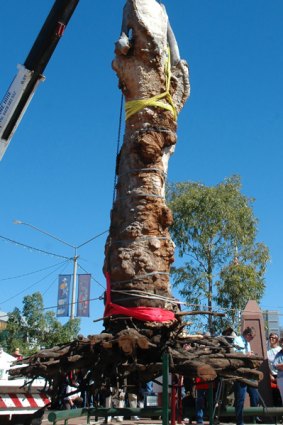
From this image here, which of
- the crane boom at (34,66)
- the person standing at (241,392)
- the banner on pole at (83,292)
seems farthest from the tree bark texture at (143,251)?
the banner on pole at (83,292)

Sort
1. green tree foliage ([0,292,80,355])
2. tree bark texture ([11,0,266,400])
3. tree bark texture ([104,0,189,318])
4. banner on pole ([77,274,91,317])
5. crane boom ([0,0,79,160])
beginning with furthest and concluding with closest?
green tree foliage ([0,292,80,355])
banner on pole ([77,274,91,317])
crane boom ([0,0,79,160])
tree bark texture ([104,0,189,318])
tree bark texture ([11,0,266,400])

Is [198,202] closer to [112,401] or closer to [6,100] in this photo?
[6,100]

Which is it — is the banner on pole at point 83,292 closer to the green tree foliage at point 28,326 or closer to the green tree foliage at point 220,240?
the green tree foliage at point 220,240

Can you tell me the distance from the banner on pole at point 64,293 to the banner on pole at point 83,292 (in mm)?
814

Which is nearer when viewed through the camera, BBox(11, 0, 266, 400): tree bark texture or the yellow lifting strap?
BBox(11, 0, 266, 400): tree bark texture

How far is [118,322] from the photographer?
5.27 m

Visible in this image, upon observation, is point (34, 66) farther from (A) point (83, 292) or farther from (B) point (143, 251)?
(A) point (83, 292)

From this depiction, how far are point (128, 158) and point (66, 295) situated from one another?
19553 mm

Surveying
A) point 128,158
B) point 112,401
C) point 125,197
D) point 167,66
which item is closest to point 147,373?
point 112,401

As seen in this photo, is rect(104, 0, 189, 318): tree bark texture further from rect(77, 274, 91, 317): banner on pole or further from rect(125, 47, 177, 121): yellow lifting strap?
rect(77, 274, 91, 317): banner on pole

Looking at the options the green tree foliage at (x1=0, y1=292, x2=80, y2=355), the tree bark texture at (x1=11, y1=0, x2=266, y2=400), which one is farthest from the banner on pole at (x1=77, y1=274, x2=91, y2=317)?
the green tree foliage at (x1=0, y1=292, x2=80, y2=355)

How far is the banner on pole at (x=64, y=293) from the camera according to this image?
24.6 m

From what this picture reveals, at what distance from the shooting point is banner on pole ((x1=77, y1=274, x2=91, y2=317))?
78.5 feet

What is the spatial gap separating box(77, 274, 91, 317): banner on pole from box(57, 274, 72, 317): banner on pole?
814mm
